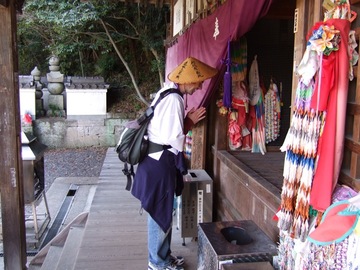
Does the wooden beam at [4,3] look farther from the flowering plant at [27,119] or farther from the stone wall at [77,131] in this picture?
the stone wall at [77,131]

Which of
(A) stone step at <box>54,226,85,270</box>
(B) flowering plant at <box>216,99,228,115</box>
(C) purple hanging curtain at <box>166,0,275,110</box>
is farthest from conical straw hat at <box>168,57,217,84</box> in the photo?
(A) stone step at <box>54,226,85,270</box>

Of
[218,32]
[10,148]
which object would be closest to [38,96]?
[10,148]

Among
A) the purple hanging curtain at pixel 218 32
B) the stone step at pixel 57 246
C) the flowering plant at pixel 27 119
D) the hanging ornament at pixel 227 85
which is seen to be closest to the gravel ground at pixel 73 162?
the flowering plant at pixel 27 119

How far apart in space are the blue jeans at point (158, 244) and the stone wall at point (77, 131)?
9981mm

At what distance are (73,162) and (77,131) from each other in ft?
6.37

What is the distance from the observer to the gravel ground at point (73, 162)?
10055mm

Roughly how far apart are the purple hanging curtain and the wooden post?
2058 millimetres

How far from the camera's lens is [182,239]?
4.18 m

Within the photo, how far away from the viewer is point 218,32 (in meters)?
3.82

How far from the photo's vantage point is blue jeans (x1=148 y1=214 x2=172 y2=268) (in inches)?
123

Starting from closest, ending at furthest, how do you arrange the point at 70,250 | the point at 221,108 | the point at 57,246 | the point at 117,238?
the point at 117,238
the point at 221,108
the point at 70,250
the point at 57,246

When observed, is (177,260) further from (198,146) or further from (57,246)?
(57,246)

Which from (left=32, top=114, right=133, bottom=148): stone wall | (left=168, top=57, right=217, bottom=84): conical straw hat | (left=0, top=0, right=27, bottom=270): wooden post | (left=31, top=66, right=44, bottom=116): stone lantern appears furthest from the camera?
(left=31, top=66, right=44, bottom=116): stone lantern

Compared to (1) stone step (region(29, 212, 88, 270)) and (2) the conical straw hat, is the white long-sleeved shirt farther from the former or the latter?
(1) stone step (region(29, 212, 88, 270))
